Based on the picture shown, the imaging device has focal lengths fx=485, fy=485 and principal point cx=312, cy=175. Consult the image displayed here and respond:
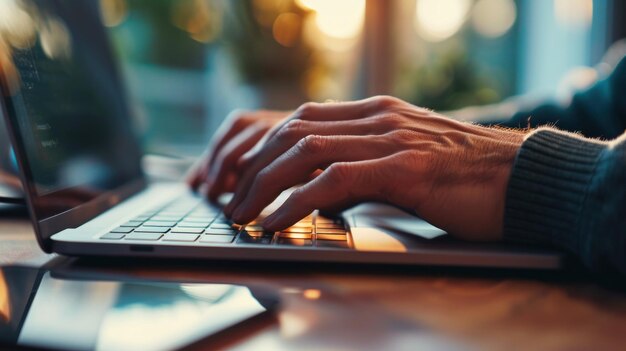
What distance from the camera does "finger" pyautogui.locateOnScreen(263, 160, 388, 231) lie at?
0.49 meters

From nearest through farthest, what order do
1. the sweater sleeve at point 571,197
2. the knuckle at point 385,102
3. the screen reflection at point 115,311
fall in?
the screen reflection at point 115,311 → the sweater sleeve at point 571,197 → the knuckle at point 385,102

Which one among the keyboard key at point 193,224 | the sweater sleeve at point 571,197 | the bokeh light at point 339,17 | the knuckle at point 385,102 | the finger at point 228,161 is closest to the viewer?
the sweater sleeve at point 571,197

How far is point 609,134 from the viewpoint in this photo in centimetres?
89

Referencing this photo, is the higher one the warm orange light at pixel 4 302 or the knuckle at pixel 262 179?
the knuckle at pixel 262 179

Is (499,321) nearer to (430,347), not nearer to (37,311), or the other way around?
(430,347)

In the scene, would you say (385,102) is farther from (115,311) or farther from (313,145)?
(115,311)

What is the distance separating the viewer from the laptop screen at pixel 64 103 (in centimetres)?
48

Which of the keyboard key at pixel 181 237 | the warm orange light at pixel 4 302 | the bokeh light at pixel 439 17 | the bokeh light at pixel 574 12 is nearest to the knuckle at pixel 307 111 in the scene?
the keyboard key at pixel 181 237

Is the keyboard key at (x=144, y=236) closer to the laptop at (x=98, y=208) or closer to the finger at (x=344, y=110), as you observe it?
the laptop at (x=98, y=208)

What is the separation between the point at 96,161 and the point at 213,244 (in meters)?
0.36

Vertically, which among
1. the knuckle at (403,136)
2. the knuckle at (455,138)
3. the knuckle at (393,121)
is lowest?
the knuckle at (455,138)

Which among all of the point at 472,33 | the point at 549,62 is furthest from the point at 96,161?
the point at 549,62

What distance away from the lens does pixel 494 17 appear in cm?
226

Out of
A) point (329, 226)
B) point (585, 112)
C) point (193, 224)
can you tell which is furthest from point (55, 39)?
point (585, 112)
